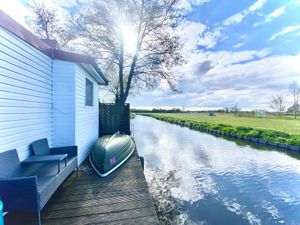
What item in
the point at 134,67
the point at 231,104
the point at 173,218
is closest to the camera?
the point at 173,218

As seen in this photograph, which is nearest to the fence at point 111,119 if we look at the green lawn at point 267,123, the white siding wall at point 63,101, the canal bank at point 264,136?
the white siding wall at point 63,101

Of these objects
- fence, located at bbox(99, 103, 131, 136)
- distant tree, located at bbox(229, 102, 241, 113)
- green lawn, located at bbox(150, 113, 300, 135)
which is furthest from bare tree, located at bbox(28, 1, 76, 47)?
distant tree, located at bbox(229, 102, 241, 113)

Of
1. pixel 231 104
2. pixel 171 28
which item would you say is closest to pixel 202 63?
pixel 171 28

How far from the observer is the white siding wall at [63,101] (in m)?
4.28

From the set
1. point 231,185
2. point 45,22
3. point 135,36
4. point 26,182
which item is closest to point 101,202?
point 26,182

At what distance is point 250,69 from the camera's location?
20031 millimetres

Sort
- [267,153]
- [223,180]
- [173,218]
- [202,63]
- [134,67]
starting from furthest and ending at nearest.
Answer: [202,63]
[134,67]
[267,153]
[223,180]
[173,218]

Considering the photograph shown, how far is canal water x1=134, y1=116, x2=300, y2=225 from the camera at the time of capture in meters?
4.45

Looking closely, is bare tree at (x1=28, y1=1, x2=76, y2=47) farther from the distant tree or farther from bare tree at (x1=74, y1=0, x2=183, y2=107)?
the distant tree

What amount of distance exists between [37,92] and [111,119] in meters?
5.49

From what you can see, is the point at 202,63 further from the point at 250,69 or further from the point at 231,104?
the point at 231,104

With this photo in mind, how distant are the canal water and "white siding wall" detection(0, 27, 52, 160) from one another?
3196 millimetres

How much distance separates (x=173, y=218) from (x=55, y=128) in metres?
3.07

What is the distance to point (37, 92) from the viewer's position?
3656mm
